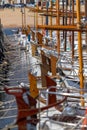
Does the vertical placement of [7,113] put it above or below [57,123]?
below

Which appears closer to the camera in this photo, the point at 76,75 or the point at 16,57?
the point at 76,75

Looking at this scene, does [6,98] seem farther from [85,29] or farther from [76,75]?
[85,29]

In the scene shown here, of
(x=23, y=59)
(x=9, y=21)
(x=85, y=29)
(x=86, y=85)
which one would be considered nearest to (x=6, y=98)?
(x=86, y=85)

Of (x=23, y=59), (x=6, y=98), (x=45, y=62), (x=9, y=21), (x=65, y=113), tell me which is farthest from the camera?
(x=9, y=21)

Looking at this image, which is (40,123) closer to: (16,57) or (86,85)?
(86,85)

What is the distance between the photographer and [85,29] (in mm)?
19406

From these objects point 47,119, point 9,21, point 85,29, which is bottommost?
point 9,21

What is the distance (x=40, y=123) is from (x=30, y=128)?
754 mm

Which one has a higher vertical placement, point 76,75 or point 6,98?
point 76,75

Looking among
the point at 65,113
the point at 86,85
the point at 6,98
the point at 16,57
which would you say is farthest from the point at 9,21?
the point at 65,113

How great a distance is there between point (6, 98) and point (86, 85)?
23.7 ft

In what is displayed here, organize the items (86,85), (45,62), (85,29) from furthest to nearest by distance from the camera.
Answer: (45,62) → (86,85) → (85,29)

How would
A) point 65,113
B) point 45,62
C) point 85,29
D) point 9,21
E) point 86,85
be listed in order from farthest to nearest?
point 9,21, point 45,62, point 86,85, point 85,29, point 65,113

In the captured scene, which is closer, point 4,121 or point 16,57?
point 4,121
